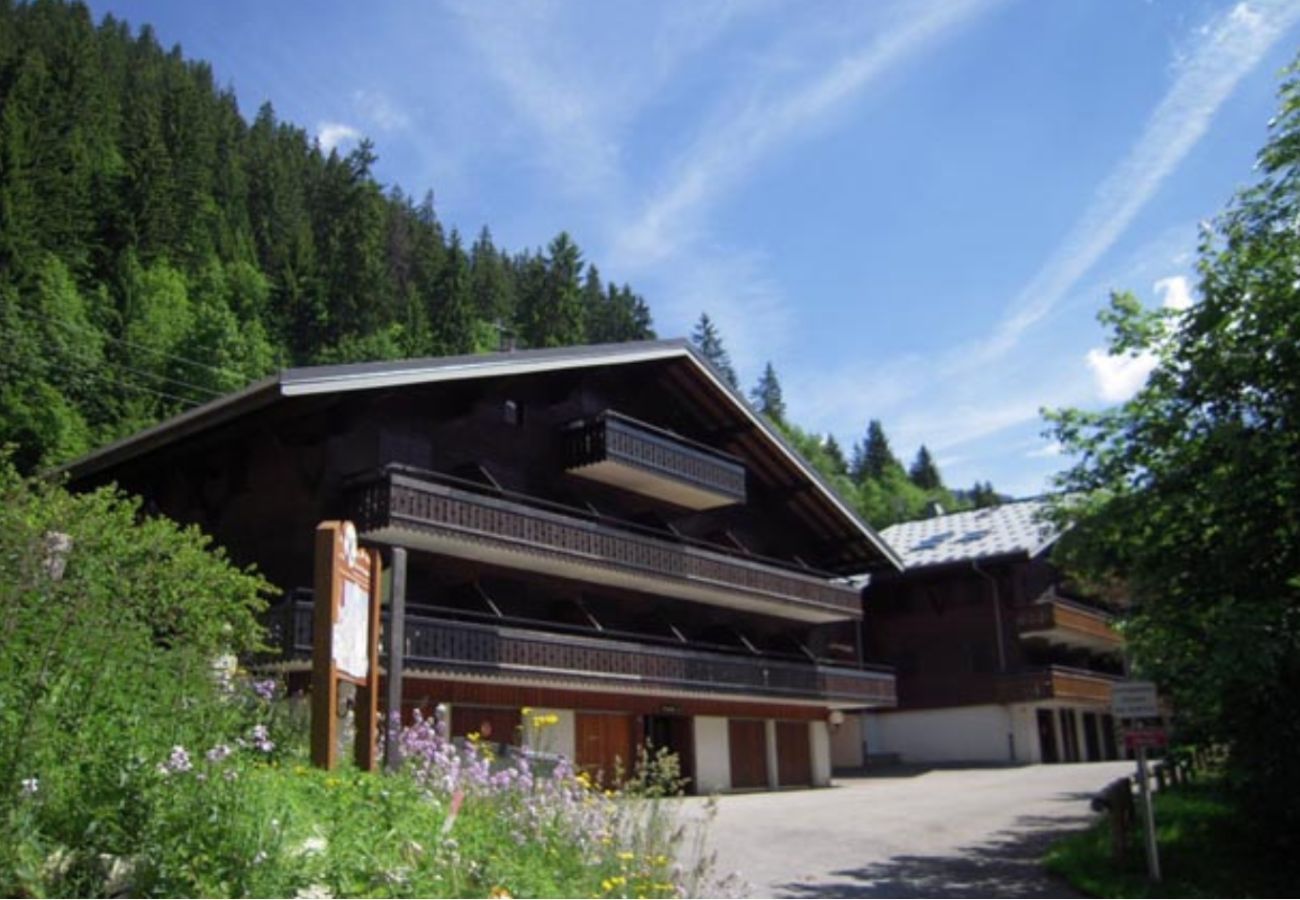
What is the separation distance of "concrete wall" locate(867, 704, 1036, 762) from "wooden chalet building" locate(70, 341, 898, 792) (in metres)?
7.75

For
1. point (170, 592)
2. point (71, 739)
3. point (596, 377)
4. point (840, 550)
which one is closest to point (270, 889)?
point (71, 739)

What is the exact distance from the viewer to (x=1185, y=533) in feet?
52.0

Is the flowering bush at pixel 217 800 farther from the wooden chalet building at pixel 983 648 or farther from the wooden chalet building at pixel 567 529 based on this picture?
the wooden chalet building at pixel 983 648

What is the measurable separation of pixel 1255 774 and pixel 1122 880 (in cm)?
199

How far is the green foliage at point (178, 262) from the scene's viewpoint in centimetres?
4603

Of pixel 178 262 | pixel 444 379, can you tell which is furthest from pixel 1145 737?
pixel 178 262

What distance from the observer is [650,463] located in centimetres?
2703

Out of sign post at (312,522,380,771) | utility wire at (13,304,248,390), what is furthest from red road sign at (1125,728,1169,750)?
utility wire at (13,304,248,390)

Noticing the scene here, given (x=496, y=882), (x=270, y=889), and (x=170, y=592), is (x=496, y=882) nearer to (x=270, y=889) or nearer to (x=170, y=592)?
(x=270, y=889)

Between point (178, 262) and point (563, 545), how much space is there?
42.7 m

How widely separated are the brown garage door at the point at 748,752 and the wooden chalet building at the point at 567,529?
60 mm

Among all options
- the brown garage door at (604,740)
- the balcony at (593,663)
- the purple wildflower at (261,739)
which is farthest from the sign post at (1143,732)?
the brown garage door at (604,740)

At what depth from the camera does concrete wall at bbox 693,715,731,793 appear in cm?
2911

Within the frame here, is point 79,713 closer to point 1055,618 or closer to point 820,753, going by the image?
point 820,753
